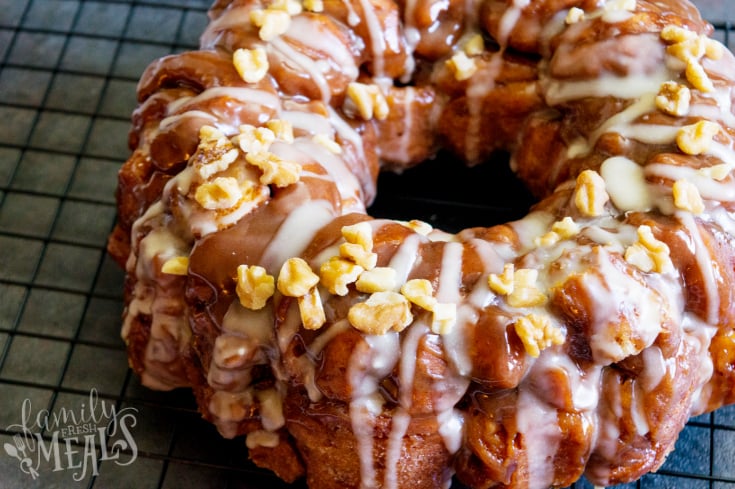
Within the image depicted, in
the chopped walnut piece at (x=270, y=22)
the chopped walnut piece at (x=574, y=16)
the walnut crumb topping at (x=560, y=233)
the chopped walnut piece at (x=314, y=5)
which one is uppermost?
the chopped walnut piece at (x=574, y=16)

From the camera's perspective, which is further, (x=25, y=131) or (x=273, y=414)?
(x=25, y=131)

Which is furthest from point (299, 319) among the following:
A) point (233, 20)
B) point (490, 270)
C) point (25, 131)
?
point (25, 131)

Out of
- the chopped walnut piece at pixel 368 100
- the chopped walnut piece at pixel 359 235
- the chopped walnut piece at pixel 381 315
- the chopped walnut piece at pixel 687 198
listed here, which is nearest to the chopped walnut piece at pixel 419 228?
the chopped walnut piece at pixel 359 235

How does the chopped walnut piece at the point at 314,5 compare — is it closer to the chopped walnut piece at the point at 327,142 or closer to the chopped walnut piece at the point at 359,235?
the chopped walnut piece at the point at 327,142

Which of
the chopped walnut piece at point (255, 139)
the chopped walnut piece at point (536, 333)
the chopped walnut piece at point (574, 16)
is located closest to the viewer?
the chopped walnut piece at point (536, 333)

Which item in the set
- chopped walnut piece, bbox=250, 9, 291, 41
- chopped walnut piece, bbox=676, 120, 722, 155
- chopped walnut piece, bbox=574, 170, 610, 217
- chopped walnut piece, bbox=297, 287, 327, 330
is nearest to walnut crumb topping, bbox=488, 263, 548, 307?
chopped walnut piece, bbox=574, 170, 610, 217

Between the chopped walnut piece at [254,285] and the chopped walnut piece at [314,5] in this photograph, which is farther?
the chopped walnut piece at [314,5]

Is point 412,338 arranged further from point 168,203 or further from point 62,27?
point 62,27
